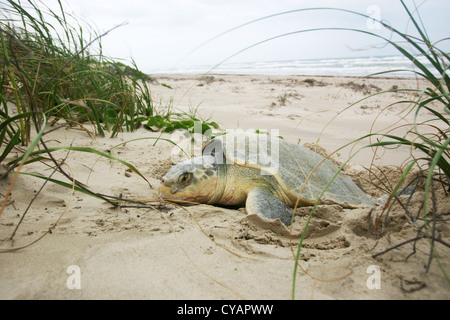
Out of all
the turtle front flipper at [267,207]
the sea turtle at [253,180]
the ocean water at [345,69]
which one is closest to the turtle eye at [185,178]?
the sea turtle at [253,180]

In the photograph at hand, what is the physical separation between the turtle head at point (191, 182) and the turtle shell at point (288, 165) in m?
0.16

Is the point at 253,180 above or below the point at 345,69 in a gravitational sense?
below

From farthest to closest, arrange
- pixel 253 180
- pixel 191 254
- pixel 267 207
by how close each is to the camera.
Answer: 1. pixel 253 180
2. pixel 267 207
3. pixel 191 254

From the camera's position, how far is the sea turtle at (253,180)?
200 centimetres

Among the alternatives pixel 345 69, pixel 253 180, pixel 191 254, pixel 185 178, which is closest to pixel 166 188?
pixel 185 178

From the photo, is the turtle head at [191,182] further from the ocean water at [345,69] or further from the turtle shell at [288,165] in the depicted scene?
the ocean water at [345,69]

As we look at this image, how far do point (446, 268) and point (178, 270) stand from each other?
91 centimetres

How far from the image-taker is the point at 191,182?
206 cm

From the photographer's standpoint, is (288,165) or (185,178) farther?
(288,165)

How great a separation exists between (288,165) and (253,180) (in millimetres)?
287

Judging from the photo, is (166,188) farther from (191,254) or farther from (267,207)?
(191,254)
